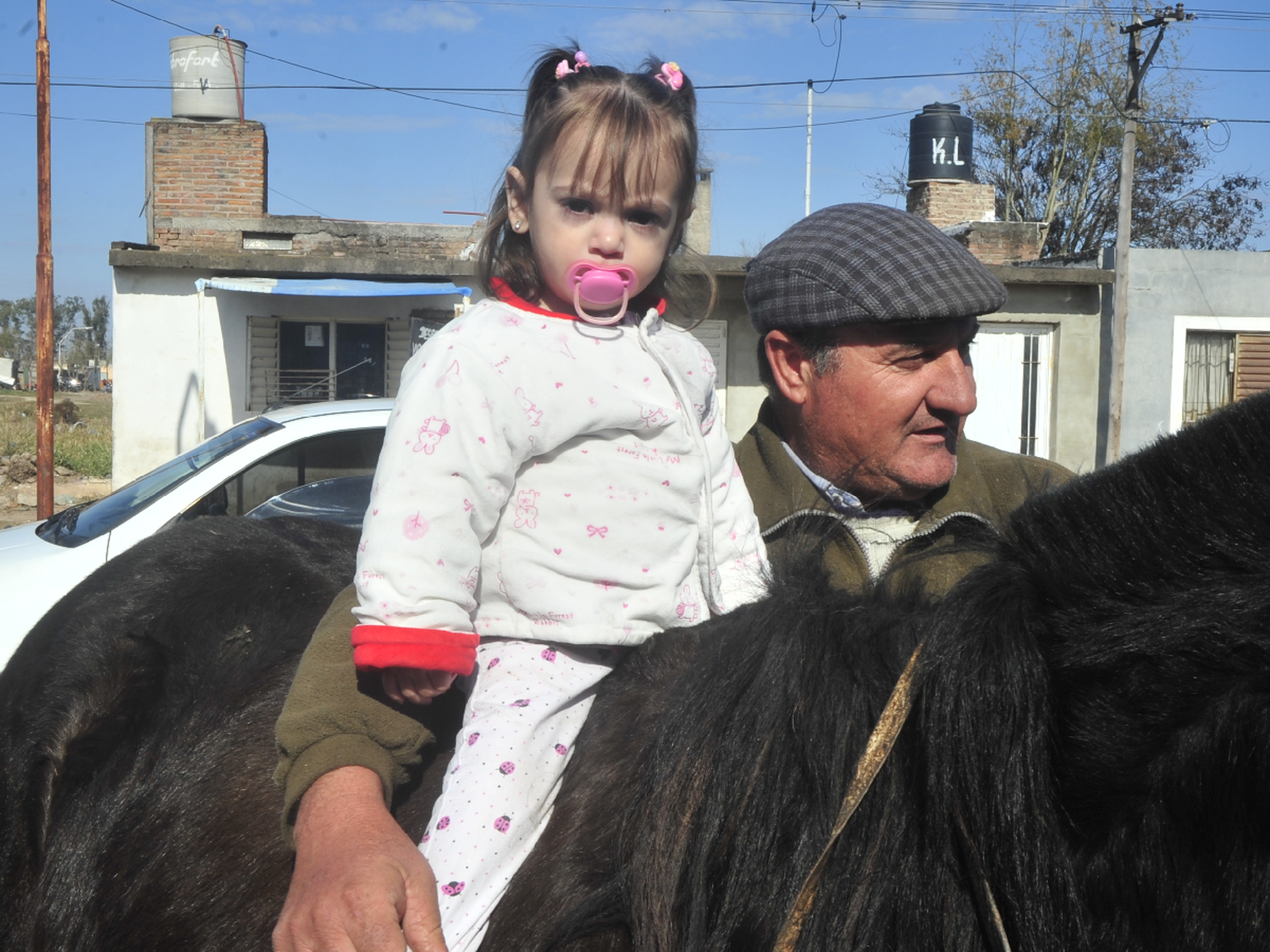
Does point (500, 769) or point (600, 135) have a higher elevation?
point (600, 135)

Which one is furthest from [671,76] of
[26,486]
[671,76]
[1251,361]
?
[26,486]

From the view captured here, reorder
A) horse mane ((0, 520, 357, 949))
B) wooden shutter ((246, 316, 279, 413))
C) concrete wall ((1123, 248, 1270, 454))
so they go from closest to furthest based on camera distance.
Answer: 1. horse mane ((0, 520, 357, 949))
2. wooden shutter ((246, 316, 279, 413))
3. concrete wall ((1123, 248, 1270, 454))

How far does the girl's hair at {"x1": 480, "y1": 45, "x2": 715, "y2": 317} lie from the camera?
1539mm

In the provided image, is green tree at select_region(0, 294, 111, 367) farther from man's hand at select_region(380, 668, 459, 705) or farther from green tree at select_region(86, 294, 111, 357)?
man's hand at select_region(380, 668, 459, 705)

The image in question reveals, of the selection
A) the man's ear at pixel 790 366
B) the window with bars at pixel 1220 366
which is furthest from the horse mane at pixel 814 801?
the window with bars at pixel 1220 366

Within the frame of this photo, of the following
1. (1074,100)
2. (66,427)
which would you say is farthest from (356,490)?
(1074,100)

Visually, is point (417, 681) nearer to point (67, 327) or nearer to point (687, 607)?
point (687, 607)

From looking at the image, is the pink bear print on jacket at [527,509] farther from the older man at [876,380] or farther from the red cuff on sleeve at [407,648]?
the older man at [876,380]

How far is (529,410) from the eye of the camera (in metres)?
1.36

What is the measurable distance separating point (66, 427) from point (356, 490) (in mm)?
26271

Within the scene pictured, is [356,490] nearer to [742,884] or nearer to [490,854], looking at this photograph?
[490,854]

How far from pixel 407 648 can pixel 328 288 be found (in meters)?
11.6

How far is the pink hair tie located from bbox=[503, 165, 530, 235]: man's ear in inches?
10.4

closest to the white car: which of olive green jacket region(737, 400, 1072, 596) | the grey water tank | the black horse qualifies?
olive green jacket region(737, 400, 1072, 596)
